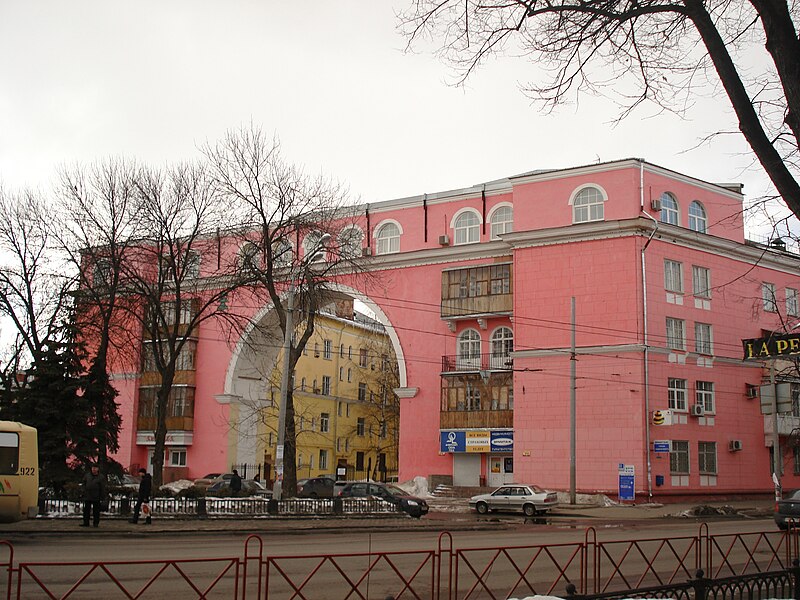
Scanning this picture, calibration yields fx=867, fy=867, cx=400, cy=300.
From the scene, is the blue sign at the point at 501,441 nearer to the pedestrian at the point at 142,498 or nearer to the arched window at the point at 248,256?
the arched window at the point at 248,256

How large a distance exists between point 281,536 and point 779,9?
18953 millimetres

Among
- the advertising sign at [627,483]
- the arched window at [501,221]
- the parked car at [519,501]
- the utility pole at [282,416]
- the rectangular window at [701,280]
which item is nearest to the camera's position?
the utility pole at [282,416]

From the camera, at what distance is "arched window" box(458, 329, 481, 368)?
155ft

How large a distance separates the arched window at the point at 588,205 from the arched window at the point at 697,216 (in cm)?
523

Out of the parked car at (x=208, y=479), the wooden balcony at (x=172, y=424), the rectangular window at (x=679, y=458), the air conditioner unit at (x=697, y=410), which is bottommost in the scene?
the parked car at (x=208, y=479)

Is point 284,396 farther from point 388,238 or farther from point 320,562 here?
point 388,238

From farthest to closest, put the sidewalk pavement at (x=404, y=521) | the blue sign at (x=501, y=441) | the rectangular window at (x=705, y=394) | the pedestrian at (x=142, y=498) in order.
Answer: the blue sign at (x=501, y=441) → the rectangular window at (x=705, y=394) → the pedestrian at (x=142, y=498) → the sidewalk pavement at (x=404, y=521)

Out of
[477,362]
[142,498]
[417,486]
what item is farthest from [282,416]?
[477,362]

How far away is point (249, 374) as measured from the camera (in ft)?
178

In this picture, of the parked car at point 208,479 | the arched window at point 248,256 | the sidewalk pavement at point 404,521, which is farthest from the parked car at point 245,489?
the arched window at point 248,256

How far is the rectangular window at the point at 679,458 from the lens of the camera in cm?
4062

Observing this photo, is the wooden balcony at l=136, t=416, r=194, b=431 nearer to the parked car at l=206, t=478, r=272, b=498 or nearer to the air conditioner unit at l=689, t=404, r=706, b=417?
the parked car at l=206, t=478, r=272, b=498

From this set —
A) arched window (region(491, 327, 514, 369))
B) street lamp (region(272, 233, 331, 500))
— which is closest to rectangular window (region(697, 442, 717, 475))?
arched window (region(491, 327, 514, 369))

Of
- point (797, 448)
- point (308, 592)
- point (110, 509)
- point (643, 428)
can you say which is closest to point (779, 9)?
point (308, 592)
